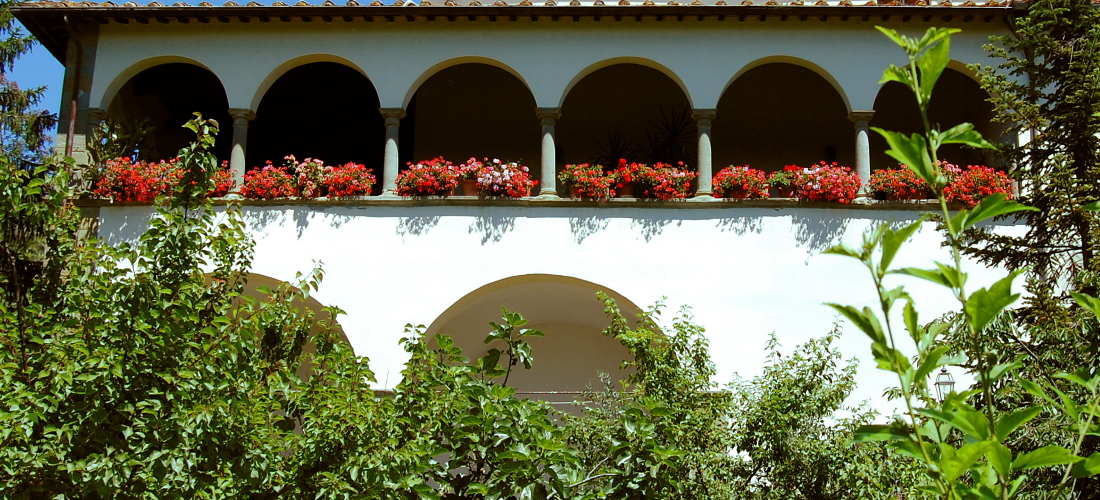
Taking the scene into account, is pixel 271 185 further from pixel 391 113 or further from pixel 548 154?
pixel 548 154

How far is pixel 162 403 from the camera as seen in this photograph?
17.8 ft

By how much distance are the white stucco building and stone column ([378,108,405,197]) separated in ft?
0.08

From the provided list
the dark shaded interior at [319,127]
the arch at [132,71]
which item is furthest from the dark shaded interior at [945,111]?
the arch at [132,71]

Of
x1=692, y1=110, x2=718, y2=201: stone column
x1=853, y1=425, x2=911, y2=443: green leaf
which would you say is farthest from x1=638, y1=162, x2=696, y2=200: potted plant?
x1=853, y1=425, x2=911, y2=443: green leaf

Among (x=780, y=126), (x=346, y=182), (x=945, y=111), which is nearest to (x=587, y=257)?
(x=346, y=182)

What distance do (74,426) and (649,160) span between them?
9721mm

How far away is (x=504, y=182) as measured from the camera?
11.1 m

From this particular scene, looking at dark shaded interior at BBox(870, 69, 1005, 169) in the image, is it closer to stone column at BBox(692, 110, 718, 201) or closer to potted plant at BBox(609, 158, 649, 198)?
stone column at BBox(692, 110, 718, 201)

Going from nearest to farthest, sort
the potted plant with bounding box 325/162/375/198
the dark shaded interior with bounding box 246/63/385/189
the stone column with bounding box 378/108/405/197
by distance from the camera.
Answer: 1. the potted plant with bounding box 325/162/375/198
2. the stone column with bounding box 378/108/405/197
3. the dark shaded interior with bounding box 246/63/385/189

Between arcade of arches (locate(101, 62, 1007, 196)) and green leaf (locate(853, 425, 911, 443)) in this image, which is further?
arcade of arches (locate(101, 62, 1007, 196))

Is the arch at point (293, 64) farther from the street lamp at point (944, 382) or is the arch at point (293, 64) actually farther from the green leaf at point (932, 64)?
the green leaf at point (932, 64)

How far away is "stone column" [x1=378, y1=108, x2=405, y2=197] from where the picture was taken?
11422mm

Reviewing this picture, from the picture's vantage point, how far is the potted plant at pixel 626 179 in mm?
11102

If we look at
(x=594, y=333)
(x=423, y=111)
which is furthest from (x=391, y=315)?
(x=423, y=111)
